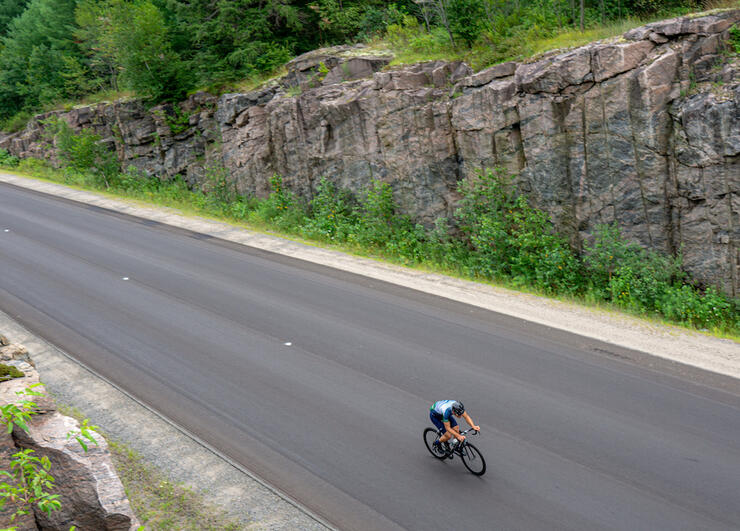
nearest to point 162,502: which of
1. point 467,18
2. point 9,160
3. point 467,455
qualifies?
point 467,455

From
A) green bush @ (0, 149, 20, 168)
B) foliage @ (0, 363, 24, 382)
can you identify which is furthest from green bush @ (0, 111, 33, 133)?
foliage @ (0, 363, 24, 382)

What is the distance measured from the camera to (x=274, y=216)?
2159 centimetres

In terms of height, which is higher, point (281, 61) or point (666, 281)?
point (281, 61)

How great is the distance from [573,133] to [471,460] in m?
9.80

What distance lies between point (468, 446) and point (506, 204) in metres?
9.48

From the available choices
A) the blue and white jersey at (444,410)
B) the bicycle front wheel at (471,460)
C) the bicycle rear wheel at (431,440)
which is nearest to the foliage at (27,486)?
the blue and white jersey at (444,410)

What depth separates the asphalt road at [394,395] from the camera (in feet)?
22.9

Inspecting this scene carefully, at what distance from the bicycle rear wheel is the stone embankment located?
373 cm

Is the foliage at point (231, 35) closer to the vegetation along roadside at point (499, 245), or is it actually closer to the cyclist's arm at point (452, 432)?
the vegetation along roadside at point (499, 245)

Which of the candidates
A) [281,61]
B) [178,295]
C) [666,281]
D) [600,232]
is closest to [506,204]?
[600,232]

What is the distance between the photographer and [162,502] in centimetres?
718

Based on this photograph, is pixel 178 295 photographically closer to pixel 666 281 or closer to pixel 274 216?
pixel 274 216

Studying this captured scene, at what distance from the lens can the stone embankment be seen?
18.2 ft

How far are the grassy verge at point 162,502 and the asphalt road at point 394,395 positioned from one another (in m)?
0.89
